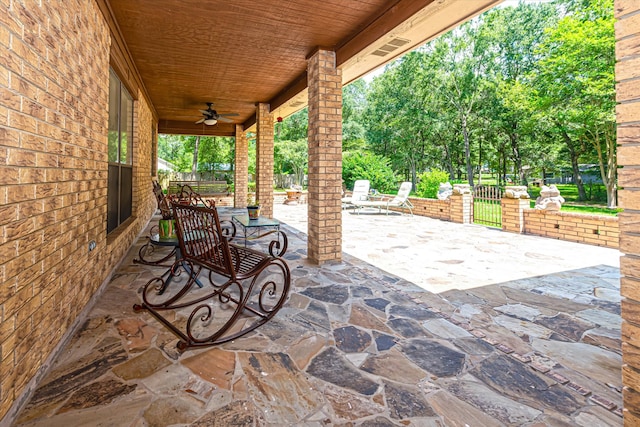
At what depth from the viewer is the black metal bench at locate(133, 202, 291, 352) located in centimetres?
214

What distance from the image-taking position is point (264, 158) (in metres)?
7.44

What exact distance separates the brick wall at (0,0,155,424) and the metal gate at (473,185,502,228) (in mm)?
7216

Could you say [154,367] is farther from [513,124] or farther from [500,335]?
[513,124]

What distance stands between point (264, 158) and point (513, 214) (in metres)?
5.34

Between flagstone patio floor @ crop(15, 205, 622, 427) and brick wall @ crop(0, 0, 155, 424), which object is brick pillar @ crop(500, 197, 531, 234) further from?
brick wall @ crop(0, 0, 155, 424)

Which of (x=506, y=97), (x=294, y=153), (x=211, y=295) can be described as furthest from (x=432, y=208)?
(x=294, y=153)

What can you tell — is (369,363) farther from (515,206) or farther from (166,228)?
(515,206)

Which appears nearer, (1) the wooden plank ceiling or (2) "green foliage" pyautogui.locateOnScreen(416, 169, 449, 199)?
(1) the wooden plank ceiling

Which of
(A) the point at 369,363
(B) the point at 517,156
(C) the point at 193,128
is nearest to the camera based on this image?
(A) the point at 369,363

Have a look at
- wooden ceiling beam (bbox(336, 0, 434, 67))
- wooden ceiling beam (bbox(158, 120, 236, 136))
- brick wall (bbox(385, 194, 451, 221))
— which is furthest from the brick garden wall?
wooden ceiling beam (bbox(158, 120, 236, 136))

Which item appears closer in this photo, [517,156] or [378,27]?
[378,27]

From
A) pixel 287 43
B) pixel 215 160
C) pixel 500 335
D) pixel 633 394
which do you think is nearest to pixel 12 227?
pixel 633 394

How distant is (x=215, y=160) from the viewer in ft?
69.2

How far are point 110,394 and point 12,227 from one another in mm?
889
